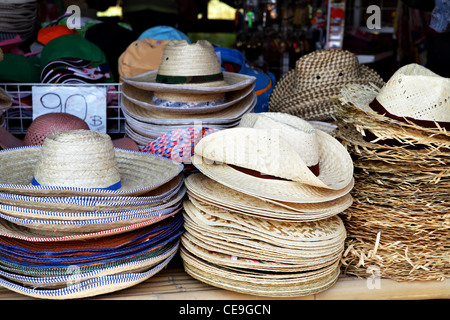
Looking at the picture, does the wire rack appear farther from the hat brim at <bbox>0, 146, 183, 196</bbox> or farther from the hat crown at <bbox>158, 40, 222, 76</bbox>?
the hat brim at <bbox>0, 146, 183, 196</bbox>

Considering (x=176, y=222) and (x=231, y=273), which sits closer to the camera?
(x=231, y=273)

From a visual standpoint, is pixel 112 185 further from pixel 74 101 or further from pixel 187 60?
pixel 74 101

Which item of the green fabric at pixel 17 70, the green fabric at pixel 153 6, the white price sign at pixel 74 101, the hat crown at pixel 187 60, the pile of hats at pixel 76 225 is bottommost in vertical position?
the pile of hats at pixel 76 225

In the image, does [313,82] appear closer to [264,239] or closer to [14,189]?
[264,239]

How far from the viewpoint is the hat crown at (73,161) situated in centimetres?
160

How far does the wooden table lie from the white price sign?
3.53 feet

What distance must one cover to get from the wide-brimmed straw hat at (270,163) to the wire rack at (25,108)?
1132 mm

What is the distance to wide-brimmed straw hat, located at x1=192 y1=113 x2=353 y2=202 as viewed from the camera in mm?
1688

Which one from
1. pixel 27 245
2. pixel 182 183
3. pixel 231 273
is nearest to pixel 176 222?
pixel 182 183

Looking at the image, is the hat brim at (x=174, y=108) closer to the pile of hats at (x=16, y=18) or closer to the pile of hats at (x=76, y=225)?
the pile of hats at (x=76, y=225)

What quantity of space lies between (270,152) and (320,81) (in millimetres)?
1075

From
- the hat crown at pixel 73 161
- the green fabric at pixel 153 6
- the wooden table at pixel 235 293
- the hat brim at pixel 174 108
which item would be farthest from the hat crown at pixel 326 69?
the green fabric at pixel 153 6

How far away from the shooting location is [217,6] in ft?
26.9

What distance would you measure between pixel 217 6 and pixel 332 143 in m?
6.68
